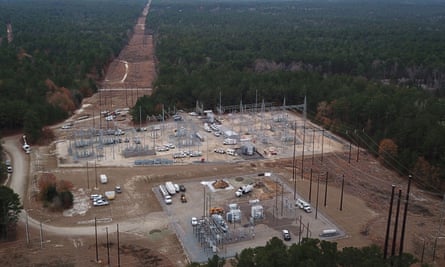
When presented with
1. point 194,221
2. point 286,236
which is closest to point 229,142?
point 194,221

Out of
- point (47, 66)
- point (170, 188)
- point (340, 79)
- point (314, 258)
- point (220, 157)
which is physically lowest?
point (220, 157)

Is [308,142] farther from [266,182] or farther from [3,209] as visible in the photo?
[3,209]

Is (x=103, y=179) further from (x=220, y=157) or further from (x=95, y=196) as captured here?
(x=220, y=157)

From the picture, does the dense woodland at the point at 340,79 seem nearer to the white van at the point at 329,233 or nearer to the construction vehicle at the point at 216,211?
the white van at the point at 329,233

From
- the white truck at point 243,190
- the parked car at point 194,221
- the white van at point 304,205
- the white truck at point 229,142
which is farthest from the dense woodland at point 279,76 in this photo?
the parked car at point 194,221

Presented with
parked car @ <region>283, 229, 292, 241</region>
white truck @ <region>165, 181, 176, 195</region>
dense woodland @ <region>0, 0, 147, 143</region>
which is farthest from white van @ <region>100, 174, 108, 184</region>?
parked car @ <region>283, 229, 292, 241</region>

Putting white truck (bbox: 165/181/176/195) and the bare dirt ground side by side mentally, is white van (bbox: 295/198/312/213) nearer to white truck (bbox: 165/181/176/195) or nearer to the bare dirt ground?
the bare dirt ground
